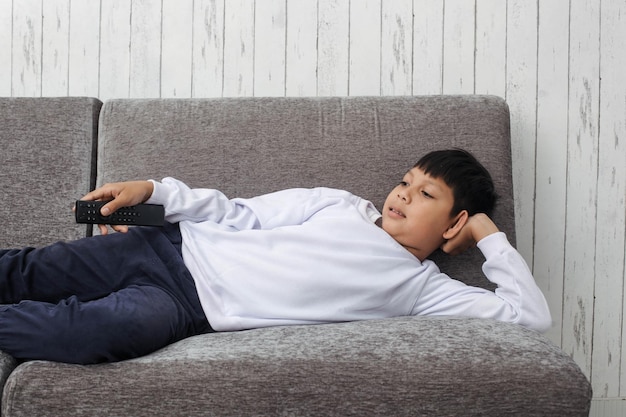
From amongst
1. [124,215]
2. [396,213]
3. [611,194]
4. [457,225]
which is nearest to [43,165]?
[124,215]

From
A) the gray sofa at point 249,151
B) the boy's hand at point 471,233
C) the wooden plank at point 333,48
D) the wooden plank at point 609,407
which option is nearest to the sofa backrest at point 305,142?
the gray sofa at point 249,151

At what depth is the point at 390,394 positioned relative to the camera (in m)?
1.08

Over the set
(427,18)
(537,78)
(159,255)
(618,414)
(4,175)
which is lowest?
(618,414)

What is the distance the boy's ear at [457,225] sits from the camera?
5.05 feet

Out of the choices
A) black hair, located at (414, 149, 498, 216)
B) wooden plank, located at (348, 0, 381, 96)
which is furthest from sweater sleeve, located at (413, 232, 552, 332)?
wooden plank, located at (348, 0, 381, 96)

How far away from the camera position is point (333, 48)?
200 cm

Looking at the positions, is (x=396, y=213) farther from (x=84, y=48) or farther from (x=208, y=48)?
(x=84, y=48)

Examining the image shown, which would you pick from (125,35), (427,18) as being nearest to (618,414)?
(427,18)

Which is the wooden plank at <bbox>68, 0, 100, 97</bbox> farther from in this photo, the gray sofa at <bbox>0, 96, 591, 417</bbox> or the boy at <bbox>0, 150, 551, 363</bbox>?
the boy at <bbox>0, 150, 551, 363</bbox>

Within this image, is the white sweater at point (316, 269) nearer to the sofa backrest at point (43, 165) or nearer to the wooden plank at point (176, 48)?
the sofa backrest at point (43, 165)

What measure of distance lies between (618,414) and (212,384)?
143 centimetres

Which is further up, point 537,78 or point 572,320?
point 537,78

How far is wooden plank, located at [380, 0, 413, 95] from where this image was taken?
200 centimetres

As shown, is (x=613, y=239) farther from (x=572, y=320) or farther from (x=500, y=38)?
(x=500, y=38)
